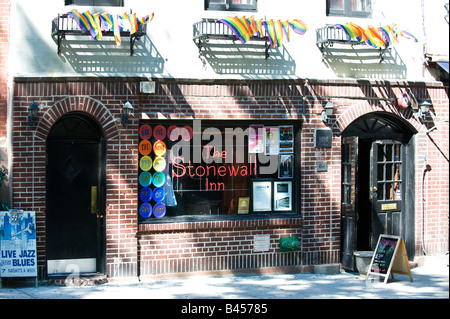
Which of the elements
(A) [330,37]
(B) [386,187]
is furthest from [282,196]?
(A) [330,37]

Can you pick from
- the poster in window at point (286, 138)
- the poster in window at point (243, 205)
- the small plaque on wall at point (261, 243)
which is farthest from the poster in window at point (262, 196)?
the poster in window at point (286, 138)

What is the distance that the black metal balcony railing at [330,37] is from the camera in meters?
10.7

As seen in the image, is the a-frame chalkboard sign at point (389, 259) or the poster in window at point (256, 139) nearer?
the a-frame chalkboard sign at point (389, 259)

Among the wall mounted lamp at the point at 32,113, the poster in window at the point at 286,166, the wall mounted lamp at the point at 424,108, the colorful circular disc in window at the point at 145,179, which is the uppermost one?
the wall mounted lamp at the point at 424,108

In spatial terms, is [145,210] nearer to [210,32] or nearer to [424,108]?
[210,32]

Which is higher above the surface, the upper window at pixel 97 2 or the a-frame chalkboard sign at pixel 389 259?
the upper window at pixel 97 2

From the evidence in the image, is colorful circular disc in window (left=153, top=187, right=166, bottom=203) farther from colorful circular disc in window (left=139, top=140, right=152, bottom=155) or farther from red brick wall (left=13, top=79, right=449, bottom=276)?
colorful circular disc in window (left=139, top=140, right=152, bottom=155)

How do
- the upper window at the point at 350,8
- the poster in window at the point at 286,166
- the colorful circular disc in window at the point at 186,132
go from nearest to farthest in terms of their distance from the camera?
the colorful circular disc in window at the point at 186,132, the poster in window at the point at 286,166, the upper window at the point at 350,8

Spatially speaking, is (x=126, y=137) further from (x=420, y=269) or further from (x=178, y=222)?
(x=420, y=269)

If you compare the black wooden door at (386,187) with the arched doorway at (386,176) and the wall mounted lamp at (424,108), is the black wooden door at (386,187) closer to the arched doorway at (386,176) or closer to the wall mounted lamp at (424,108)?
the arched doorway at (386,176)

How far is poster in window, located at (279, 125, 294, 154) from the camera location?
10.9m

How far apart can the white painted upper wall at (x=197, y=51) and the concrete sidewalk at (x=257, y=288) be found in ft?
10.6

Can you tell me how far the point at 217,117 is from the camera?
34.4 ft

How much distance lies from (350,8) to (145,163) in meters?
4.45
